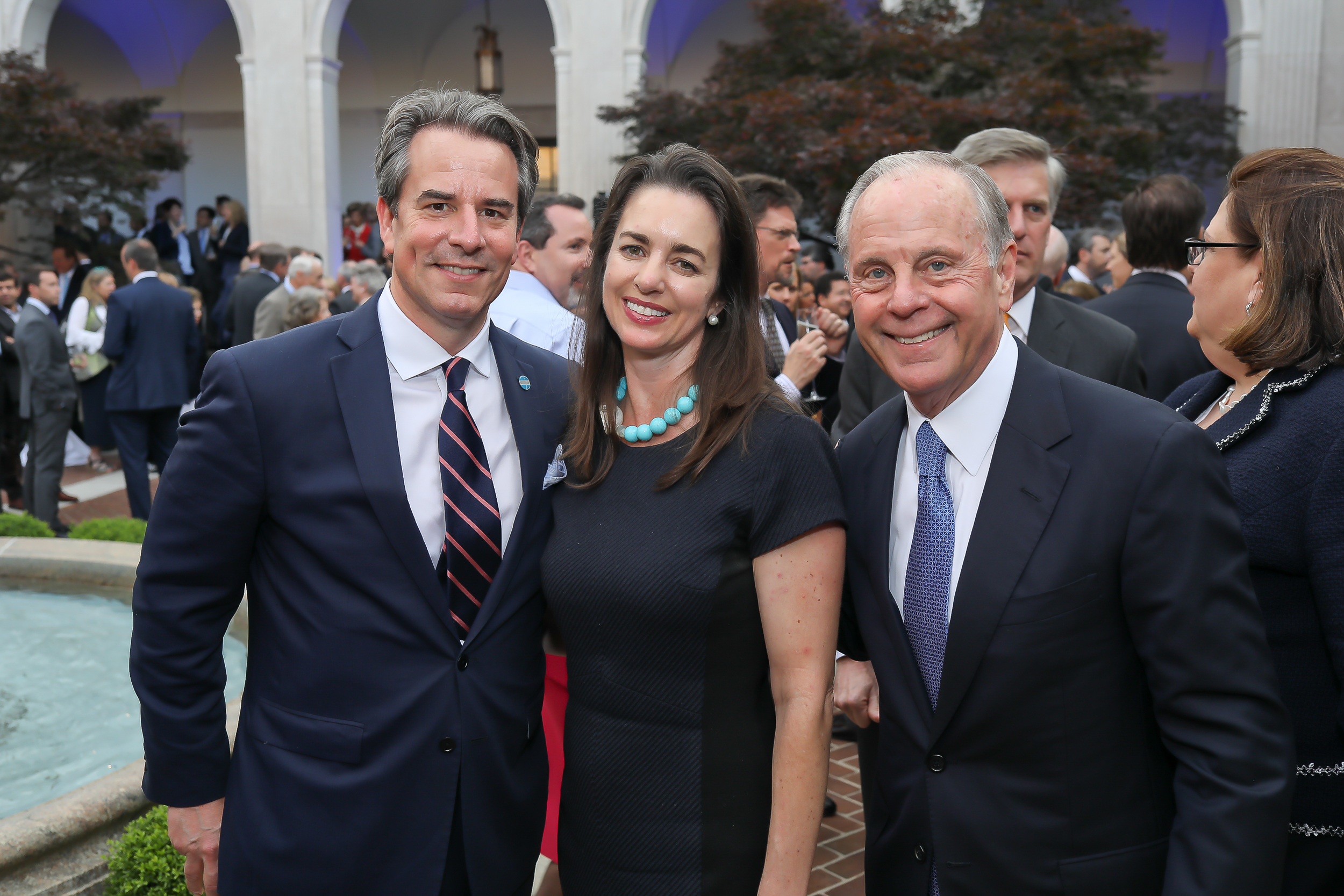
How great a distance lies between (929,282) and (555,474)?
886mm

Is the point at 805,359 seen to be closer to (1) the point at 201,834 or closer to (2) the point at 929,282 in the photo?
(2) the point at 929,282

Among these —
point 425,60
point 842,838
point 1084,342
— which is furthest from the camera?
point 425,60

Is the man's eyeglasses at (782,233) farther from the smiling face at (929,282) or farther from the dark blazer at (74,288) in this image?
the dark blazer at (74,288)

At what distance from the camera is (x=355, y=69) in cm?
2028

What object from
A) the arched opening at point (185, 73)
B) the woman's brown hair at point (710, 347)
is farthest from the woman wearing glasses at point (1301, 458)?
the arched opening at point (185, 73)

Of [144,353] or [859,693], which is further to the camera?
[144,353]

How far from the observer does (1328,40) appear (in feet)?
45.4

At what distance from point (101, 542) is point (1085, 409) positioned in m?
6.00

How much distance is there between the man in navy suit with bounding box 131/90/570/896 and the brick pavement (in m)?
1.75

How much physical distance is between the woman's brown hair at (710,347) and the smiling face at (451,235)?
253mm

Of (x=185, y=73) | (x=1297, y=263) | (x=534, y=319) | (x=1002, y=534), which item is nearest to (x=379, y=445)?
(x=1002, y=534)

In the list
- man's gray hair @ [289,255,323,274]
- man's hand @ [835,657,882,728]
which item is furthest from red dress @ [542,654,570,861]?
man's gray hair @ [289,255,323,274]

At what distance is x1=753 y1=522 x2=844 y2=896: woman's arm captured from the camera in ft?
6.82

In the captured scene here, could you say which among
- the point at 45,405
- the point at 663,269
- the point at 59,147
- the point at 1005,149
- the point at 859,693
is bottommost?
the point at 45,405
